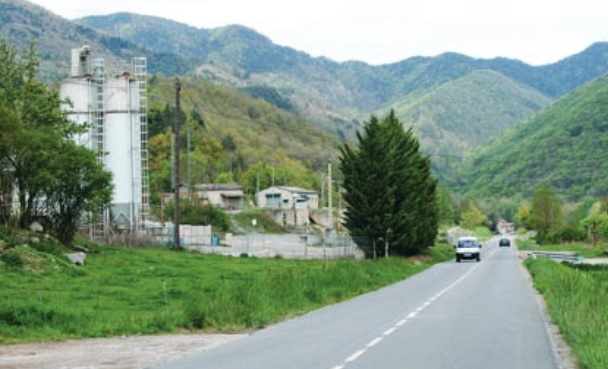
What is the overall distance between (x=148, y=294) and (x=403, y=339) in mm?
12672

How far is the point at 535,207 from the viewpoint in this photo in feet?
483

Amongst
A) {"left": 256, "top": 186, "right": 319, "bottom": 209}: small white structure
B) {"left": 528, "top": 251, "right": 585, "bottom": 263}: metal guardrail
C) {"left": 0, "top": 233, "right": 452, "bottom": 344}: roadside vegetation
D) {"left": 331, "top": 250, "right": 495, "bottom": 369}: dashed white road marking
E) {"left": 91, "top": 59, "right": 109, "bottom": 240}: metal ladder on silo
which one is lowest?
{"left": 331, "top": 250, "right": 495, "bottom": 369}: dashed white road marking

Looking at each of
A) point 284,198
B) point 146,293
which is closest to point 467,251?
point 146,293

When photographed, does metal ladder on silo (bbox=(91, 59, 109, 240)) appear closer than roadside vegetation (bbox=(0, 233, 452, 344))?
No


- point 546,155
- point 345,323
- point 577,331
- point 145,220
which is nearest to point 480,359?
point 577,331

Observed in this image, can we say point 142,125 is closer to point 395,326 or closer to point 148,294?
point 148,294

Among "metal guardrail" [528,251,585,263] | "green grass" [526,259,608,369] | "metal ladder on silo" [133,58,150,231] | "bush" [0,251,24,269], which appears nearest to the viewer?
"green grass" [526,259,608,369]

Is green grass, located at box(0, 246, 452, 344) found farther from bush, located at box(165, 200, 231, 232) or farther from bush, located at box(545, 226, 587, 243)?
bush, located at box(545, 226, 587, 243)

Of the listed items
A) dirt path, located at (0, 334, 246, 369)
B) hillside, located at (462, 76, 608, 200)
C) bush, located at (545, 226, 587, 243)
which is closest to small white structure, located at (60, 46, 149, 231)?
dirt path, located at (0, 334, 246, 369)

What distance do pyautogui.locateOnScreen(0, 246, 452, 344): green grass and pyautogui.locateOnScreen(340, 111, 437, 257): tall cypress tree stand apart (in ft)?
46.6

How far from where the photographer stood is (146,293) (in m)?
28.7

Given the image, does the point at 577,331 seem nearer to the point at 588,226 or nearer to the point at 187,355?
the point at 187,355

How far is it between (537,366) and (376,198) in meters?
45.2

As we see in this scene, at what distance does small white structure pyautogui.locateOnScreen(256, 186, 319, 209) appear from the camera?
14375 centimetres
